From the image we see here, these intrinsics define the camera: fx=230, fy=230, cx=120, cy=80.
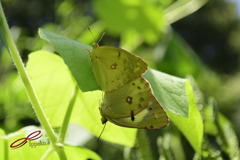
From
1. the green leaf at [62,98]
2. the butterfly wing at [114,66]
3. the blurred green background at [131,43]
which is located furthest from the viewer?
the blurred green background at [131,43]

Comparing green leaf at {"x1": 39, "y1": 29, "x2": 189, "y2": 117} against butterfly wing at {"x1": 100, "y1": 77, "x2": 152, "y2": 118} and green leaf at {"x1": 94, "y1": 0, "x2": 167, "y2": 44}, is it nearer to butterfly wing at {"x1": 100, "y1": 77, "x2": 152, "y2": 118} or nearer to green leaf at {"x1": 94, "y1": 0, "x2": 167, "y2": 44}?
butterfly wing at {"x1": 100, "y1": 77, "x2": 152, "y2": 118}

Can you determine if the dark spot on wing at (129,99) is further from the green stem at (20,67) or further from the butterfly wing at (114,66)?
the green stem at (20,67)

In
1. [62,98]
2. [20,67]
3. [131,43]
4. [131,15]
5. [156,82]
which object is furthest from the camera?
[131,43]

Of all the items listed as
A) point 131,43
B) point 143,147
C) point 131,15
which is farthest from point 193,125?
point 131,43

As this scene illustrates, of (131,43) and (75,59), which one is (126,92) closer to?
(75,59)

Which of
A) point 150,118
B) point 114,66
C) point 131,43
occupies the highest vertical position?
point 114,66

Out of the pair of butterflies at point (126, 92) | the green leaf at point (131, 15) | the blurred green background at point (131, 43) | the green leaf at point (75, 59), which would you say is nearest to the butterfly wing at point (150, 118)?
the pair of butterflies at point (126, 92)

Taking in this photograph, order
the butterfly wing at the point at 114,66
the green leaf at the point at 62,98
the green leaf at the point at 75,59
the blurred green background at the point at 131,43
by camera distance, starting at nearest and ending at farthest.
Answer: the green leaf at the point at 75,59, the butterfly wing at the point at 114,66, the green leaf at the point at 62,98, the blurred green background at the point at 131,43

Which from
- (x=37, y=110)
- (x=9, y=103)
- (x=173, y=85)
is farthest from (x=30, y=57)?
(x=9, y=103)
